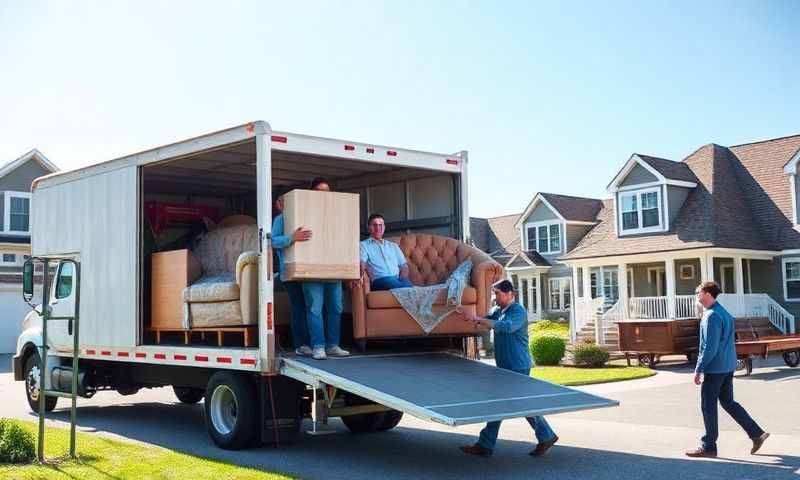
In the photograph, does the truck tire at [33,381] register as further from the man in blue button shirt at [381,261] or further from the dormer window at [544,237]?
the dormer window at [544,237]

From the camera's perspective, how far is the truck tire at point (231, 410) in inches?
385

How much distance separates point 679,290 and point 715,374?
23.9 m

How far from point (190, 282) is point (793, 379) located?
41.8 feet

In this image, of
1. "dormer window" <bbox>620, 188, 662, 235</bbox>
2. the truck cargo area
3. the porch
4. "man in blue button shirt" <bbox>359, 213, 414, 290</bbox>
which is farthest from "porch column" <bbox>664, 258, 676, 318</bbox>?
"man in blue button shirt" <bbox>359, 213, 414, 290</bbox>

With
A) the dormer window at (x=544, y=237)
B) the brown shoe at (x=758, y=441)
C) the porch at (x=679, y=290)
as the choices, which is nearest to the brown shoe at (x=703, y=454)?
the brown shoe at (x=758, y=441)

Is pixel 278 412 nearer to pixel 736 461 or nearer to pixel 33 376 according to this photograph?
pixel 736 461

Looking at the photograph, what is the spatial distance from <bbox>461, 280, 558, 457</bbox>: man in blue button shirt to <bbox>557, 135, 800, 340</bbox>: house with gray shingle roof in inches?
787

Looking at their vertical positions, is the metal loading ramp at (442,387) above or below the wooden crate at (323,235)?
below

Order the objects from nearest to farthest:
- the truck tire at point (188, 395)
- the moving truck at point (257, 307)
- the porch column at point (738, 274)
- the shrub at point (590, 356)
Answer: the moving truck at point (257, 307) < the truck tire at point (188, 395) < the shrub at point (590, 356) < the porch column at point (738, 274)

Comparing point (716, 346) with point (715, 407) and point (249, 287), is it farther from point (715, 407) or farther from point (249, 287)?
point (249, 287)

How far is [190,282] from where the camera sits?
1129 cm

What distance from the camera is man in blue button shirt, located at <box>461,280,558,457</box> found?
366 inches

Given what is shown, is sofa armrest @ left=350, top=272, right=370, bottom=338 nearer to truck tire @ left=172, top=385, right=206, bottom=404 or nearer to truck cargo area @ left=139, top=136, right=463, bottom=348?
truck cargo area @ left=139, top=136, right=463, bottom=348

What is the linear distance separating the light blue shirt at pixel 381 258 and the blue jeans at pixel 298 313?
0.88 m
